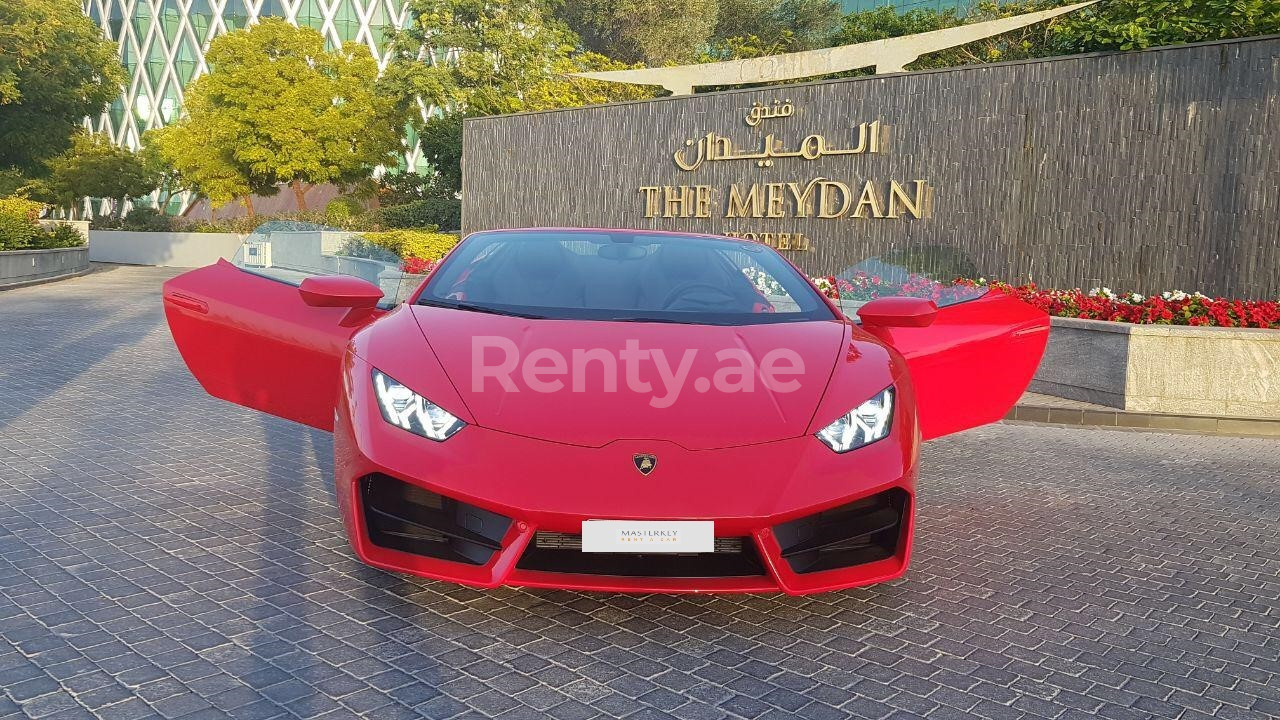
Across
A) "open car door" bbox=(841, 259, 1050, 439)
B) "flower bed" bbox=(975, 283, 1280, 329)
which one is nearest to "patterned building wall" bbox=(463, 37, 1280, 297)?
"flower bed" bbox=(975, 283, 1280, 329)

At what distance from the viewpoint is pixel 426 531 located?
3668 millimetres

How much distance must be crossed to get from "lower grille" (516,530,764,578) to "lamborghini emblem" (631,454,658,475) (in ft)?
0.86

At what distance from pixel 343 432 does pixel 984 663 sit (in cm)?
233

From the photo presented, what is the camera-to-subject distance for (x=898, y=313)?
4.82 meters

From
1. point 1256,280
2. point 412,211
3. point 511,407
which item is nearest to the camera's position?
point 511,407

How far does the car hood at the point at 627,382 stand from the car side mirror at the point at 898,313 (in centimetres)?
55

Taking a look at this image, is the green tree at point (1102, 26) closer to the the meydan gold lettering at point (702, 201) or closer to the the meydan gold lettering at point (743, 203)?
the the meydan gold lettering at point (743, 203)

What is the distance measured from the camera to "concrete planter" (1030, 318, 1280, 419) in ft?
29.1

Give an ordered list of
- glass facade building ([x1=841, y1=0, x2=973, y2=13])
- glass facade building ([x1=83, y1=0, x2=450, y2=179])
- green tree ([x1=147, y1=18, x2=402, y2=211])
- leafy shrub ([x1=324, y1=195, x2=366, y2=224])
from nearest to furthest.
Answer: leafy shrub ([x1=324, y1=195, x2=366, y2=224]), green tree ([x1=147, y1=18, x2=402, y2=211]), glass facade building ([x1=841, y1=0, x2=973, y2=13]), glass facade building ([x1=83, y1=0, x2=450, y2=179])

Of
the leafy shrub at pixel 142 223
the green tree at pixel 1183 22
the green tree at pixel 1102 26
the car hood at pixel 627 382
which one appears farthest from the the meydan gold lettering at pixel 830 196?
the leafy shrub at pixel 142 223

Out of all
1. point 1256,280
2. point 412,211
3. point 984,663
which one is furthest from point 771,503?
point 412,211

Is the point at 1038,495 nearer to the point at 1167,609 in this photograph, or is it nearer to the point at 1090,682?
the point at 1167,609

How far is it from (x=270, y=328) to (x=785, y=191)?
13.2 m

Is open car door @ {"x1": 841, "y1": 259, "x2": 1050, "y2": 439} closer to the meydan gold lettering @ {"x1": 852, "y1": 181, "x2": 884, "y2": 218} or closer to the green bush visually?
the meydan gold lettering @ {"x1": 852, "y1": 181, "x2": 884, "y2": 218}
